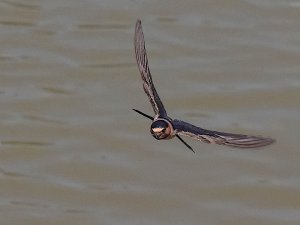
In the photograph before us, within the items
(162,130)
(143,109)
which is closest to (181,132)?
(162,130)

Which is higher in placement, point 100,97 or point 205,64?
point 205,64

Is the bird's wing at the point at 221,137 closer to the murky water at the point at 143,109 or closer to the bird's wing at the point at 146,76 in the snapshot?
the bird's wing at the point at 146,76

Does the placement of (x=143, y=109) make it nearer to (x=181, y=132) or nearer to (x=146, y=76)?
(x=146, y=76)

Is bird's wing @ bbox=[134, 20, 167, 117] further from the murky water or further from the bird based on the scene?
the murky water

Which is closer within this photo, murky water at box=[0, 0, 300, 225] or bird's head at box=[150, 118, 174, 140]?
bird's head at box=[150, 118, 174, 140]

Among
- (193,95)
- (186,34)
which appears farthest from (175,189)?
(186,34)

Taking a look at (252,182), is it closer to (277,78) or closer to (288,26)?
(277,78)

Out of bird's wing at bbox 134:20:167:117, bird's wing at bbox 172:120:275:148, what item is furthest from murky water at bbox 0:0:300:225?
bird's wing at bbox 172:120:275:148
